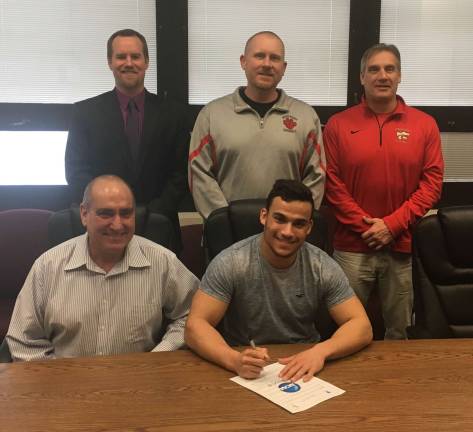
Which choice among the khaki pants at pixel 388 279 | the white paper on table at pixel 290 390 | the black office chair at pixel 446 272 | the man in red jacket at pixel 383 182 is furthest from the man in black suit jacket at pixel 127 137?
the white paper on table at pixel 290 390

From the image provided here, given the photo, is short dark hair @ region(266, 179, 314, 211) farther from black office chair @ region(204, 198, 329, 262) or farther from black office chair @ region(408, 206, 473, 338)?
black office chair @ region(408, 206, 473, 338)

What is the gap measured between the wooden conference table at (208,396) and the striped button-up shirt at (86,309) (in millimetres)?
312

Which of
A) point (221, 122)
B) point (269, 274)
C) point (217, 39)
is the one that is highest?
point (217, 39)

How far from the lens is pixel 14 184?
3.61 metres

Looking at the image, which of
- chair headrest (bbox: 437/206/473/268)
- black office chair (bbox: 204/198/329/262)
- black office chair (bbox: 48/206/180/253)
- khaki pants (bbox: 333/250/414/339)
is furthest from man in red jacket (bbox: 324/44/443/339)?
black office chair (bbox: 48/206/180/253)

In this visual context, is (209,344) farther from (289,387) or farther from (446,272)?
(446,272)

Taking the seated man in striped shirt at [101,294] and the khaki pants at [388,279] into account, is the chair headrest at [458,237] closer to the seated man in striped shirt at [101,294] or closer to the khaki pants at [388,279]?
the khaki pants at [388,279]

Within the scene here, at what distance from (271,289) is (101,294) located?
59 cm

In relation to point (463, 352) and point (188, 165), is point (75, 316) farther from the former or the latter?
point (463, 352)

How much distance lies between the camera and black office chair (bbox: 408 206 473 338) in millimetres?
2145

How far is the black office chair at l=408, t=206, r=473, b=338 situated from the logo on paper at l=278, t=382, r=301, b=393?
0.75 metres

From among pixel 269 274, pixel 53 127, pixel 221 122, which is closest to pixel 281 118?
pixel 221 122

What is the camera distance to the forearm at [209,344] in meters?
1.66

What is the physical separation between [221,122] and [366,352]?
4.32 feet
